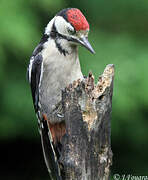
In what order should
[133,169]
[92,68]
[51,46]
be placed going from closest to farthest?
[51,46] < [92,68] < [133,169]

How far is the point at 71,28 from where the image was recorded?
382cm

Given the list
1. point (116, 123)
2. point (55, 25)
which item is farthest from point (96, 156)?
point (116, 123)

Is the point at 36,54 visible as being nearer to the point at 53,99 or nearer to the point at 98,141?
the point at 53,99

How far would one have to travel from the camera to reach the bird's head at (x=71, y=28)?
376 centimetres

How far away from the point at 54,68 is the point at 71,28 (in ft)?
1.37

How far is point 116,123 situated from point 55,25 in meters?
1.66

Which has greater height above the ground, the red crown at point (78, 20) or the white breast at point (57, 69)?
the red crown at point (78, 20)

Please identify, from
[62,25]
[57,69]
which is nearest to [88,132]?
[57,69]

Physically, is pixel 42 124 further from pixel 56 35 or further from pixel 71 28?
pixel 71 28

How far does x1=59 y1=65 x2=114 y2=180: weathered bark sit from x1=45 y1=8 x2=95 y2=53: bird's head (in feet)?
2.17

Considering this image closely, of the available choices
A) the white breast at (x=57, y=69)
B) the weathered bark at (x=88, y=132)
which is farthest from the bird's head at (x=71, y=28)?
the weathered bark at (x=88, y=132)

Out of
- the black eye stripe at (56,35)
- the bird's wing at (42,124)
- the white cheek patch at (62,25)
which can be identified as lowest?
the bird's wing at (42,124)

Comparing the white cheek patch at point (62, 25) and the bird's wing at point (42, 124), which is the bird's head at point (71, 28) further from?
the bird's wing at point (42, 124)

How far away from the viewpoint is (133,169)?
5.64 metres
